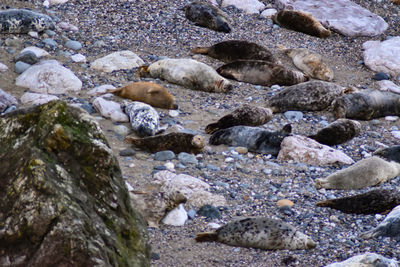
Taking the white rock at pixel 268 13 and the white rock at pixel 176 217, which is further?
the white rock at pixel 268 13

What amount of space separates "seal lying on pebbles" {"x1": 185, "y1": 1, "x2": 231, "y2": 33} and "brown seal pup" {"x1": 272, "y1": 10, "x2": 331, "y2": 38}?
1.11 m

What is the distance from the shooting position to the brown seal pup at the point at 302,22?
10.0m

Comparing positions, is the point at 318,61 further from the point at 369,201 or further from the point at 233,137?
the point at 369,201

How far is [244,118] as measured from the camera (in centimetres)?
689

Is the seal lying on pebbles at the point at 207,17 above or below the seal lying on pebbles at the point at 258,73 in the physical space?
above

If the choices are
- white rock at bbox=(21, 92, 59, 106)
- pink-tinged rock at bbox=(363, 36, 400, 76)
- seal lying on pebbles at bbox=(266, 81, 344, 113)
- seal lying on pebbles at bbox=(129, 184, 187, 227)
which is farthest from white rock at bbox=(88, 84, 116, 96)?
pink-tinged rock at bbox=(363, 36, 400, 76)

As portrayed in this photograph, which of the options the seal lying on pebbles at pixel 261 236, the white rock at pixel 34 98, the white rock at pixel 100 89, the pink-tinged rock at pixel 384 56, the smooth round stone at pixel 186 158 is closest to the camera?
the seal lying on pebbles at pixel 261 236

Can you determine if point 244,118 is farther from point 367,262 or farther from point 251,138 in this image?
point 367,262

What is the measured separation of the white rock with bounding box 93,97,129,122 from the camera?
661cm

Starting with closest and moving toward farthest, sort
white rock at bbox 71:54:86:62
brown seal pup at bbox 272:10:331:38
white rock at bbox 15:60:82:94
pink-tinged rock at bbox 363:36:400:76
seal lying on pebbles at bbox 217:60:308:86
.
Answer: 1. white rock at bbox 15:60:82:94
2. white rock at bbox 71:54:86:62
3. seal lying on pebbles at bbox 217:60:308:86
4. pink-tinged rock at bbox 363:36:400:76
5. brown seal pup at bbox 272:10:331:38

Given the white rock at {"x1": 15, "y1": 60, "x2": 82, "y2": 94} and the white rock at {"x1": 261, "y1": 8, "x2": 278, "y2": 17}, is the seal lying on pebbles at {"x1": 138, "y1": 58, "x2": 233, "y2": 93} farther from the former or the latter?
the white rock at {"x1": 261, "y1": 8, "x2": 278, "y2": 17}

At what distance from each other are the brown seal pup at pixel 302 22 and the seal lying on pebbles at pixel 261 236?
6419 mm

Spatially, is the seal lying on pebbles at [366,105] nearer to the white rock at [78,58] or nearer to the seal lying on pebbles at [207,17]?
the seal lying on pebbles at [207,17]

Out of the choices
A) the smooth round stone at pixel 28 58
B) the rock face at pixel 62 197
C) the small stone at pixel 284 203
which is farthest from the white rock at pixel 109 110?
the rock face at pixel 62 197
